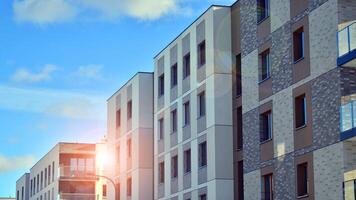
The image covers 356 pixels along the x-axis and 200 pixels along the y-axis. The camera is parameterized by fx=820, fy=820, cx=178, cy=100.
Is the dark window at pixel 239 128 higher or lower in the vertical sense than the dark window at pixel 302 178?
higher

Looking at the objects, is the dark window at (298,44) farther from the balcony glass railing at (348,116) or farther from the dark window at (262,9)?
the balcony glass railing at (348,116)

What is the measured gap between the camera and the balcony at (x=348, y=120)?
30.1 meters

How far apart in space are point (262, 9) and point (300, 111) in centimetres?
666

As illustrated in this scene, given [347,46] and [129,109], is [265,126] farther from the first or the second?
[129,109]

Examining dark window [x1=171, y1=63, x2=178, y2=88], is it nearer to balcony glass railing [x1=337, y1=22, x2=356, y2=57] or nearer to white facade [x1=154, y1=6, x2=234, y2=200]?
white facade [x1=154, y1=6, x2=234, y2=200]

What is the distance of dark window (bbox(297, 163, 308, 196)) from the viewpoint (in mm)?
34125

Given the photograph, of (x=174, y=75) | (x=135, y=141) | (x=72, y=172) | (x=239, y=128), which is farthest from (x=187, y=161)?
(x=72, y=172)

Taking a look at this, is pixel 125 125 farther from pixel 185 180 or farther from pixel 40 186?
pixel 40 186

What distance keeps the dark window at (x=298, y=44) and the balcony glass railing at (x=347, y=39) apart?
3819mm

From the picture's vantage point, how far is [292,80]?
116 ft

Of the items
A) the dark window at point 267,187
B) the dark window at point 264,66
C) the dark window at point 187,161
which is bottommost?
the dark window at point 267,187

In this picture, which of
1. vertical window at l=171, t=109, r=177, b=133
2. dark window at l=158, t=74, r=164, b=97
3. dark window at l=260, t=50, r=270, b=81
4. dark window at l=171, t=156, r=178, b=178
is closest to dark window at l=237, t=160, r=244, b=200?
dark window at l=260, t=50, r=270, b=81

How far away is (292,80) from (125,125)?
82.4 ft

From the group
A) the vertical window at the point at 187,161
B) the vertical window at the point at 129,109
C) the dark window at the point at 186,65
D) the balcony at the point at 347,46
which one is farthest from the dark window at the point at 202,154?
the balcony at the point at 347,46
